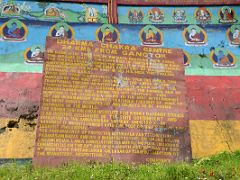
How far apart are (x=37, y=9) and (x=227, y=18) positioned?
19.7 ft

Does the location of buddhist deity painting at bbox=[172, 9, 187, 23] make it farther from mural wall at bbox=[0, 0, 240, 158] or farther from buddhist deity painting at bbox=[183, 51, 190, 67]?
buddhist deity painting at bbox=[183, 51, 190, 67]

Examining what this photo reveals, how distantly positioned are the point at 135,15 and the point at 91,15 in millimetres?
1392

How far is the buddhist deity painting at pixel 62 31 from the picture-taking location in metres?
12.8

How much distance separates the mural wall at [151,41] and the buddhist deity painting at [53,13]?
0.03 metres

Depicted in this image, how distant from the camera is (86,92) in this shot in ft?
26.3

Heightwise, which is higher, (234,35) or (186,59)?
(234,35)

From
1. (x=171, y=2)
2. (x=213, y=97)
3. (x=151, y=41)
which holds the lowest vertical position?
(x=213, y=97)

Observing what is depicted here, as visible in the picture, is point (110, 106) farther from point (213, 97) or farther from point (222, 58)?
point (222, 58)

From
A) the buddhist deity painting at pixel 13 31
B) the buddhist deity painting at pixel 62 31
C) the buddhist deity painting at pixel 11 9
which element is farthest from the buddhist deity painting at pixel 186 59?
the buddhist deity painting at pixel 11 9

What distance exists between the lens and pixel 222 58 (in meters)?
12.9

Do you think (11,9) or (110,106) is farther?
(11,9)

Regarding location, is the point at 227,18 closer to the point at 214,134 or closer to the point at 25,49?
the point at 214,134

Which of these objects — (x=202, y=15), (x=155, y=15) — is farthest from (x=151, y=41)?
(x=202, y=15)

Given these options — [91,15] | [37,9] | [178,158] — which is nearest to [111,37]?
[91,15]
